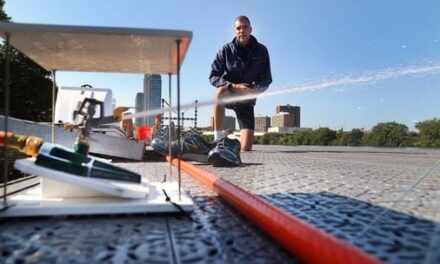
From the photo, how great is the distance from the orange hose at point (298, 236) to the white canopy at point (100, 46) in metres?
0.73

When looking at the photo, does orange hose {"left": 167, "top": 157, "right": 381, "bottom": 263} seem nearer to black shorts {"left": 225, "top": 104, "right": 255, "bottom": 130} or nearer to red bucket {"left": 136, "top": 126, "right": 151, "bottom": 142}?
black shorts {"left": 225, "top": 104, "right": 255, "bottom": 130}

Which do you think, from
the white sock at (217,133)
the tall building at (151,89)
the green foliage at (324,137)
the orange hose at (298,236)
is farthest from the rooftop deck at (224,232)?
the green foliage at (324,137)

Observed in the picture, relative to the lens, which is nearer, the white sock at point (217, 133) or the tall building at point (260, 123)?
the white sock at point (217, 133)

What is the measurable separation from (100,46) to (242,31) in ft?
10.2

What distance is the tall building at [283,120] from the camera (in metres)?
11.4

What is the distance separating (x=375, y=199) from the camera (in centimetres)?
189

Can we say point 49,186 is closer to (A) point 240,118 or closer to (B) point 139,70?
(B) point 139,70

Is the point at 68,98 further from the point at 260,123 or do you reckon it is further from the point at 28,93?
the point at 28,93

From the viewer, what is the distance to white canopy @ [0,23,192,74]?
1707 mm

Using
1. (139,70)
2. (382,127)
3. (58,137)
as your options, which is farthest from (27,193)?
(382,127)

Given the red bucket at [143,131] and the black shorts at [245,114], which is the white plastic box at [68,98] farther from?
the red bucket at [143,131]

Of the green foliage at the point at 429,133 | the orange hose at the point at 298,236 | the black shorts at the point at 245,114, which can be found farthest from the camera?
the green foliage at the point at 429,133

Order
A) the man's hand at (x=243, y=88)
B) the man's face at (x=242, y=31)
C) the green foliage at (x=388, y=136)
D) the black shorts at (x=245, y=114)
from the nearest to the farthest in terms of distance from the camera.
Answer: the man's face at (x=242, y=31)
the man's hand at (x=243, y=88)
the black shorts at (x=245, y=114)
the green foliage at (x=388, y=136)

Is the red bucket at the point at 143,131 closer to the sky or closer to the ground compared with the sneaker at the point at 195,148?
closer to the sky
